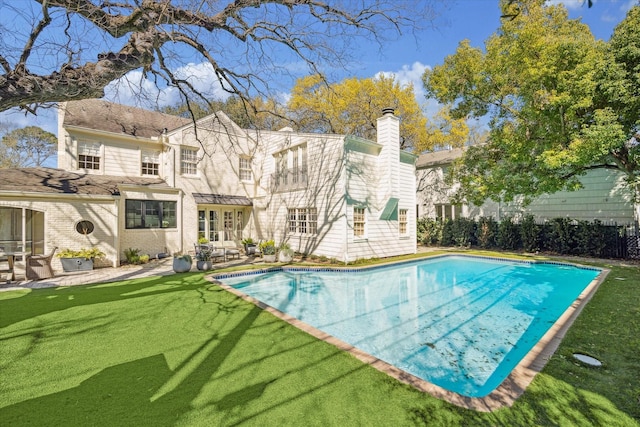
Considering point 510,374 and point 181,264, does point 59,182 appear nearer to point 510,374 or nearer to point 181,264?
point 181,264

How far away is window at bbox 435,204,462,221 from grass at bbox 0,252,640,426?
1445 centimetres

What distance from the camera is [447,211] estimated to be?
20.7 metres

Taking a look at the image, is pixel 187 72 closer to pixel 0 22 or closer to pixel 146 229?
pixel 0 22

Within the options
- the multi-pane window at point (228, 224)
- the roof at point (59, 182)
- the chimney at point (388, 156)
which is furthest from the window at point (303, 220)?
the roof at point (59, 182)

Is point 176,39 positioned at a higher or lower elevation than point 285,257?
higher

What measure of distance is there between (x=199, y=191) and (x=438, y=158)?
55.3 ft

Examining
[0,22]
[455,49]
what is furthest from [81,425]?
[455,49]

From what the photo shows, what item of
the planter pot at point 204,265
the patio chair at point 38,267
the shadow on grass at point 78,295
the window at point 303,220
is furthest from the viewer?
the window at point 303,220

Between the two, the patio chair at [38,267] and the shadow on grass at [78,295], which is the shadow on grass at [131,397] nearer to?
the shadow on grass at [78,295]

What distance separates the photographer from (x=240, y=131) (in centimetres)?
1691

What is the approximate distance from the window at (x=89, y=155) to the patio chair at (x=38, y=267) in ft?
18.7

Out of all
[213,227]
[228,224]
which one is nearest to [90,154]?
[213,227]

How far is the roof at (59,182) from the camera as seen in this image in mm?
10703

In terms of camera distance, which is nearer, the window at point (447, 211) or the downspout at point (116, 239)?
the downspout at point (116, 239)
